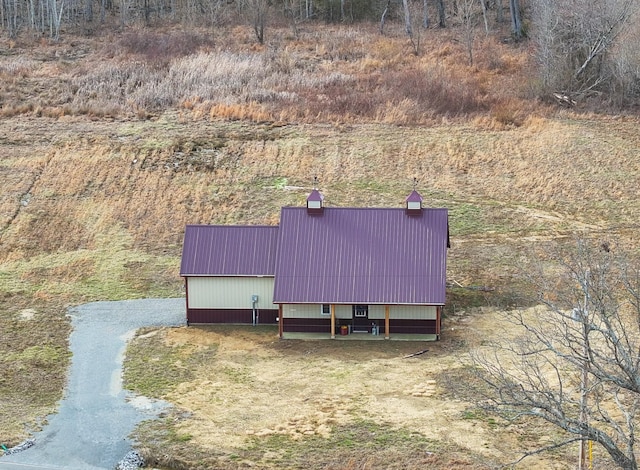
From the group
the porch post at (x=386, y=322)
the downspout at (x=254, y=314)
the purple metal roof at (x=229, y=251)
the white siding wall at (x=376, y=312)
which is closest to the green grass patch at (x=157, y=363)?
the downspout at (x=254, y=314)

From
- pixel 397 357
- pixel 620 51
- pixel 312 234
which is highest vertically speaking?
pixel 620 51

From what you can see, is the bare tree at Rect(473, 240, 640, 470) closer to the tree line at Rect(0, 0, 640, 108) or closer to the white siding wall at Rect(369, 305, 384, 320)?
the white siding wall at Rect(369, 305, 384, 320)

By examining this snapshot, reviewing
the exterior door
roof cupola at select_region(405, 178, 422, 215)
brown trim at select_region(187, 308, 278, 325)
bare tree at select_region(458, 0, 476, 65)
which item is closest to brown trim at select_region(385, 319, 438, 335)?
the exterior door

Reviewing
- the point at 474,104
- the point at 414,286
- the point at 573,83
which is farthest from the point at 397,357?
the point at 573,83

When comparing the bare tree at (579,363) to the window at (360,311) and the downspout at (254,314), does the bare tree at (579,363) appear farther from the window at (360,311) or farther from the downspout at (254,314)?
the downspout at (254,314)

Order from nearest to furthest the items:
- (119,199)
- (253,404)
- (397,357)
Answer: (253,404)
(397,357)
(119,199)

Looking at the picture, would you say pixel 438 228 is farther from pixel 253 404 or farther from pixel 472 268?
pixel 253 404
